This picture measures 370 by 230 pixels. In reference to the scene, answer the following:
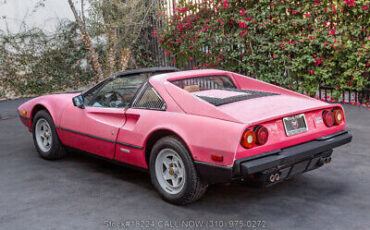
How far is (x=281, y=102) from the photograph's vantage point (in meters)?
3.84

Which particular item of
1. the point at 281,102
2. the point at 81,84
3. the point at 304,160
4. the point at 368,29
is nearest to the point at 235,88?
the point at 281,102

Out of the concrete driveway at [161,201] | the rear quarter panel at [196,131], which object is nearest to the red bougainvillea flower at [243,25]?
the concrete driveway at [161,201]

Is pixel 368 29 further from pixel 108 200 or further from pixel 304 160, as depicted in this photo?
pixel 108 200

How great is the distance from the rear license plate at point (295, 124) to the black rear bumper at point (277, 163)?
5.3 inches

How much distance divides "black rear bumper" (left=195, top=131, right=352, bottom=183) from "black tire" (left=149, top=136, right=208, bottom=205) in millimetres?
78

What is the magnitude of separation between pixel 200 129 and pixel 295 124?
2.88ft

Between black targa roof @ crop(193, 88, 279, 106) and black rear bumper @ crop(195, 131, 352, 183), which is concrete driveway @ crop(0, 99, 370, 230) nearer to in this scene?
black rear bumper @ crop(195, 131, 352, 183)

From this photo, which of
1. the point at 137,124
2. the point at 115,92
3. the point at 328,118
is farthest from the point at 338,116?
the point at 115,92

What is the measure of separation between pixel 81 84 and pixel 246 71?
6.23 m

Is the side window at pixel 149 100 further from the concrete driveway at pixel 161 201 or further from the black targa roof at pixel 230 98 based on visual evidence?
the concrete driveway at pixel 161 201

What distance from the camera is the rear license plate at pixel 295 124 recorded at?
3496 millimetres

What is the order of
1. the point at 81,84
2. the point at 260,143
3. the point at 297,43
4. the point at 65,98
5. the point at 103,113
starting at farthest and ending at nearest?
the point at 81,84 < the point at 297,43 < the point at 65,98 < the point at 103,113 < the point at 260,143

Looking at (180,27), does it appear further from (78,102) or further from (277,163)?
(277,163)

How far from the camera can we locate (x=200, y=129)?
3.42m
